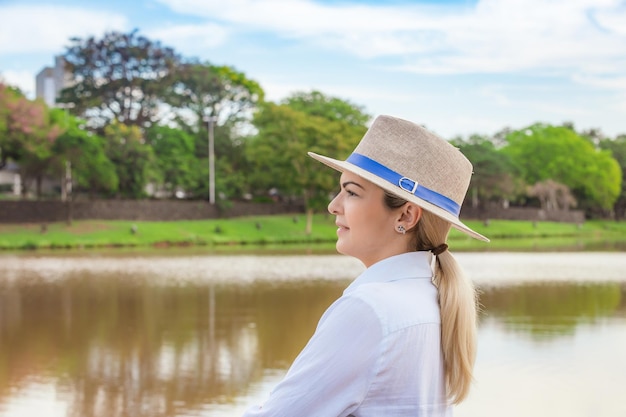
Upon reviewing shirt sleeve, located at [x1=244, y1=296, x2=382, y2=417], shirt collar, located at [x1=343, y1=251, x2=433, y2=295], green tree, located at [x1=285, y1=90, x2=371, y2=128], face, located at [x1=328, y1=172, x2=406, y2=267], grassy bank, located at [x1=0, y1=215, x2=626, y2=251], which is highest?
green tree, located at [x1=285, y1=90, x2=371, y2=128]

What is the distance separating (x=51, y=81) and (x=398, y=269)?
73.0 m

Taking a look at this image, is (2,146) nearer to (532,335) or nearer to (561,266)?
(561,266)

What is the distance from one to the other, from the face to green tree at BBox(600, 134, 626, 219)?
73.8 metres

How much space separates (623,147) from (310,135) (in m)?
41.6

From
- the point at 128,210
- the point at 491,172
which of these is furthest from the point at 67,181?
the point at 491,172

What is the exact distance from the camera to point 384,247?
→ 188 centimetres

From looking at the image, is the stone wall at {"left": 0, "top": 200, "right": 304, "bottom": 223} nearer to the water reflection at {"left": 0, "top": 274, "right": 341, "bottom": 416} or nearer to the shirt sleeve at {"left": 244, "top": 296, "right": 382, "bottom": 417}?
the water reflection at {"left": 0, "top": 274, "right": 341, "bottom": 416}

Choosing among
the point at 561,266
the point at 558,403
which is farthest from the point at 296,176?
the point at 558,403

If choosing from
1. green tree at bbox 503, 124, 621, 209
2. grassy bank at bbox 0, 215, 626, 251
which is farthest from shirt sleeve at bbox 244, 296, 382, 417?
green tree at bbox 503, 124, 621, 209

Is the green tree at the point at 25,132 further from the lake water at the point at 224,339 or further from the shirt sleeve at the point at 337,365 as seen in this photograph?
the shirt sleeve at the point at 337,365

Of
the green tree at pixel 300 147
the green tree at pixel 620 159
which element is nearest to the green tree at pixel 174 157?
the green tree at pixel 300 147

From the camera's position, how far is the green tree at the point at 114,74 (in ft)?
160

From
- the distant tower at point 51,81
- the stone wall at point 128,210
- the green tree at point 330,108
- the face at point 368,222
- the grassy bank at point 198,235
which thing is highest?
the distant tower at point 51,81

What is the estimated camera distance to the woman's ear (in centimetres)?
185
